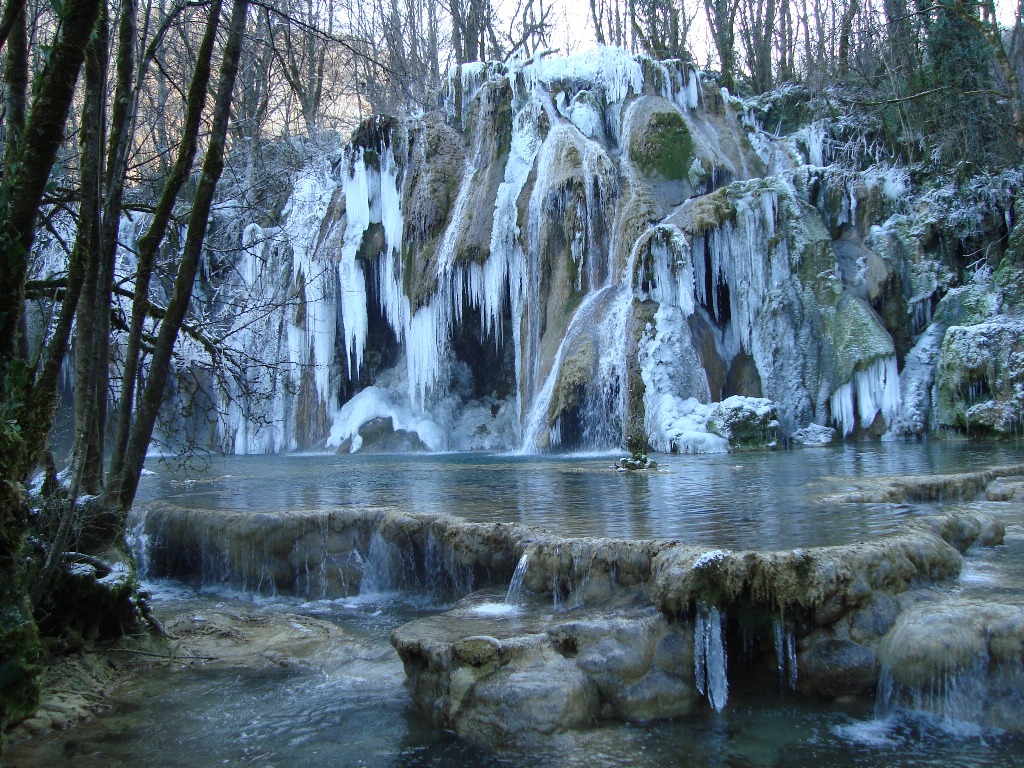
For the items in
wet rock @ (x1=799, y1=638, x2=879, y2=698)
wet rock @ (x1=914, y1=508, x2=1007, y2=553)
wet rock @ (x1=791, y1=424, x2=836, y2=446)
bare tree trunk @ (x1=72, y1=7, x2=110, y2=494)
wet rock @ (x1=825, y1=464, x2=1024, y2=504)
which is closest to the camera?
wet rock @ (x1=799, y1=638, x2=879, y2=698)

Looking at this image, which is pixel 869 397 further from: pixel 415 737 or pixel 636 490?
pixel 415 737

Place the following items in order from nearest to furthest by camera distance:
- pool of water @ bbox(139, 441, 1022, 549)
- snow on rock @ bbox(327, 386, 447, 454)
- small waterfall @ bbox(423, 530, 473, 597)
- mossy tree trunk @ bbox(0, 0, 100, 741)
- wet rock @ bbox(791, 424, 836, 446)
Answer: mossy tree trunk @ bbox(0, 0, 100, 741)
pool of water @ bbox(139, 441, 1022, 549)
small waterfall @ bbox(423, 530, 473, 597)
wet rock @ bbox(791, 424, 836, 446)
snow on rock @ bbox(327, 386, 447, 454)

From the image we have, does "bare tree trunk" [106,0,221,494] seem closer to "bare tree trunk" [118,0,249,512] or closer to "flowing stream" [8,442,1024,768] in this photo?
"bare tree trunk" [118,0,249,512]

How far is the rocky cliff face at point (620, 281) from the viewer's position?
1525 cm

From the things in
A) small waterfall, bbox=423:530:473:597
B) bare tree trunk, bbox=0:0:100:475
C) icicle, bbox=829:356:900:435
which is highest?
bare tree trunk, bbox=0:0:100:475

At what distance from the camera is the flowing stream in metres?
3.89

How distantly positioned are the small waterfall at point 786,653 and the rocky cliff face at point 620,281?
839 cm

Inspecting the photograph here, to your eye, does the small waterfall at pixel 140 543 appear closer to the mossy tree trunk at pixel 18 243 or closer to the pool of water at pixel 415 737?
the pool of water at pixel 415 737

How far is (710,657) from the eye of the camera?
4.48 m

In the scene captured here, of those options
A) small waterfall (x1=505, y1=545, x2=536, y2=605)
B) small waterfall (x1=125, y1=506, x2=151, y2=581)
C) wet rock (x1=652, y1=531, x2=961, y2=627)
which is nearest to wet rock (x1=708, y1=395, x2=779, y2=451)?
small waterfall (x1=505, y1=545, x2=536, y2=605)

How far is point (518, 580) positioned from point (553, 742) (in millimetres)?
1734

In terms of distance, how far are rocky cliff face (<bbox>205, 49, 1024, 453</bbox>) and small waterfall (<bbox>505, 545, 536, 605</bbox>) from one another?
6659 millimetres

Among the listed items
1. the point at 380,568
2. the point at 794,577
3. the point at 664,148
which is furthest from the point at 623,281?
the point at 794,577

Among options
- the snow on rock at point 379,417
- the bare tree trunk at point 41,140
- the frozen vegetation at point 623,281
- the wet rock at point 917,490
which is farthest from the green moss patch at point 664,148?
the bare tree trunk at point 41,140
